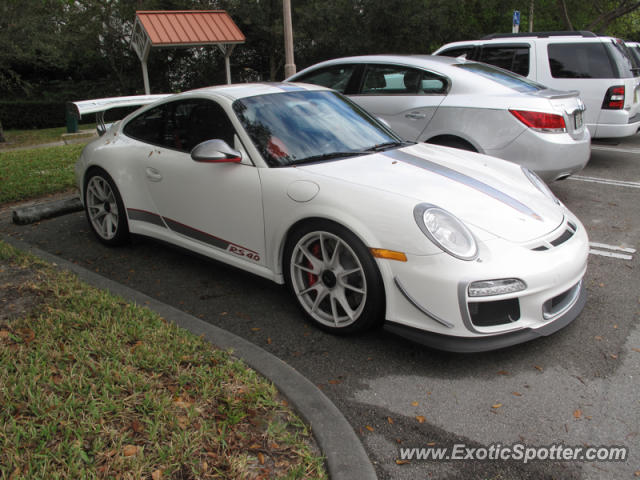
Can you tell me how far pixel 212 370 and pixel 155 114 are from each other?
2.49m

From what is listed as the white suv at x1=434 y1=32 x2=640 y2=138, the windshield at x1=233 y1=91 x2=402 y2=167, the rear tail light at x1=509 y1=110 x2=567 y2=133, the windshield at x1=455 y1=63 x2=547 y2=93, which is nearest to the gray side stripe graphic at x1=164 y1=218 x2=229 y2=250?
the windshield at x1=233 y1=91 x2=402 y2=167

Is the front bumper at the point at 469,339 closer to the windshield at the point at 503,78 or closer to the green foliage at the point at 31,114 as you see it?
the windshield at the point at 503,78

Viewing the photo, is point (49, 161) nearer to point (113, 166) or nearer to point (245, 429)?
point (113, 166)

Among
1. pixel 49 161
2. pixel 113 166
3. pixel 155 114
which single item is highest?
pixel 155 114

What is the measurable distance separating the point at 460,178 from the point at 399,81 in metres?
3.15

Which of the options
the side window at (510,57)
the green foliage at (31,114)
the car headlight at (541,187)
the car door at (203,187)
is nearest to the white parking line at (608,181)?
the side window at (510,57)

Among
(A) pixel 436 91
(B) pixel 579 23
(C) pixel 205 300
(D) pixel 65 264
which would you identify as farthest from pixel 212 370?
(B) pixel 579 23

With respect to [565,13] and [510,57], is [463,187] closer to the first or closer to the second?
[510,57]

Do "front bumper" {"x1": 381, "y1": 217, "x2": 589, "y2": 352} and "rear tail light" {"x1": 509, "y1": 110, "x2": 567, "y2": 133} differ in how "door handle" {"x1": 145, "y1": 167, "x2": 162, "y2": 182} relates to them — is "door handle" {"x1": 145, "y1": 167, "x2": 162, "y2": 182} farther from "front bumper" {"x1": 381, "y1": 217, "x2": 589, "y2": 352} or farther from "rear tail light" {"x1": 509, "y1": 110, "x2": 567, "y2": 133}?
"rear tail light" {"x1": 509, "y1": 110, "x2": 567, "y2": 133}

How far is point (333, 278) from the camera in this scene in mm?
3365

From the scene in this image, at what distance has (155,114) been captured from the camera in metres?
4.55

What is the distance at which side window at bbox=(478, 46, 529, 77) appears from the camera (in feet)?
29.1

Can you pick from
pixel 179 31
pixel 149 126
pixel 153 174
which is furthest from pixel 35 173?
pixel 179 31

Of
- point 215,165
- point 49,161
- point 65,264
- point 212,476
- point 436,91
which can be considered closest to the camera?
point 212,476
